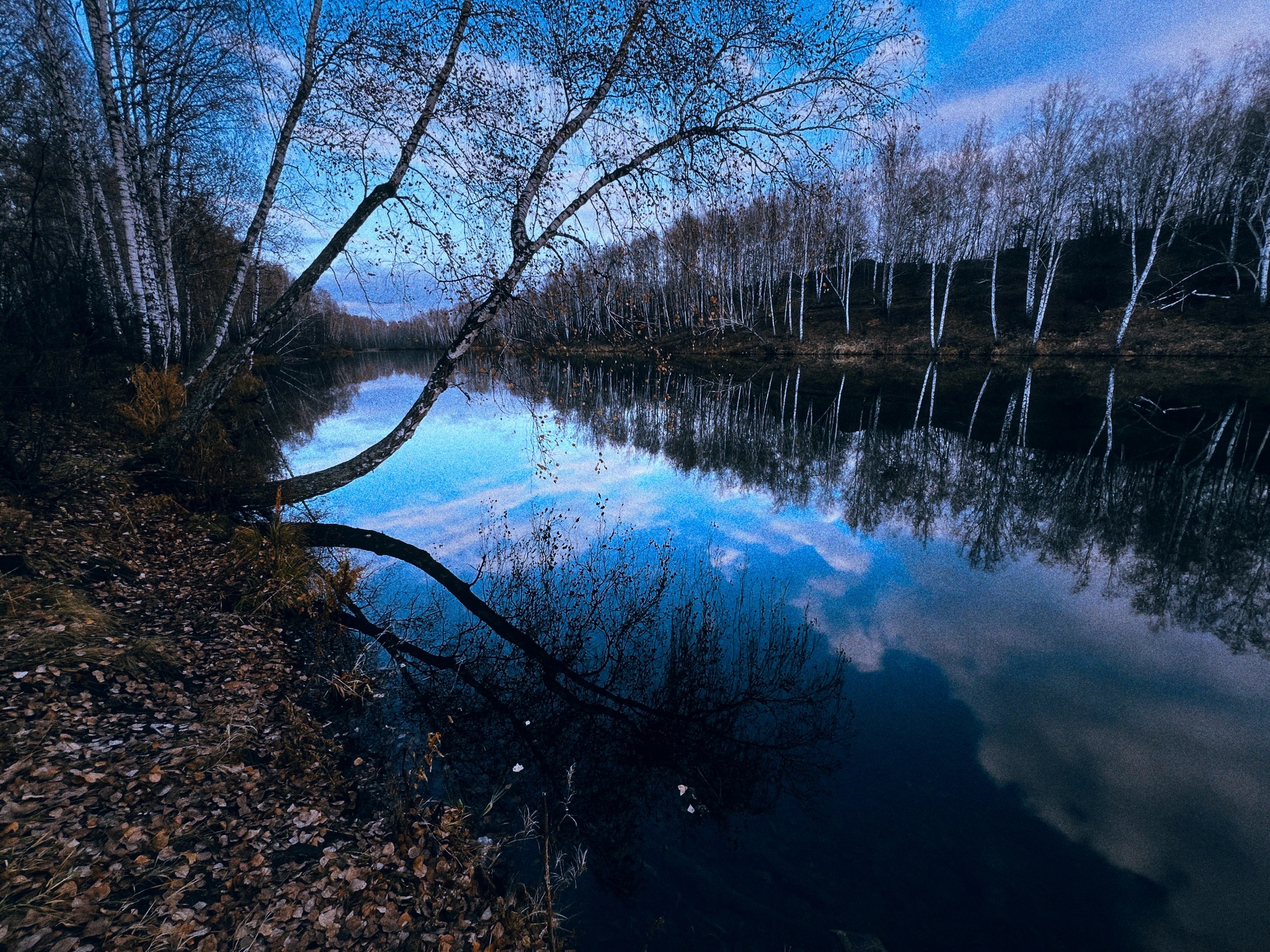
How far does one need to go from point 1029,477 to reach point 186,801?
18.3 m

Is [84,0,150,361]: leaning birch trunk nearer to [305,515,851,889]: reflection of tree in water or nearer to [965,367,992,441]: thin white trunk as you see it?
[305,515,851,889]: reflection of tree in water

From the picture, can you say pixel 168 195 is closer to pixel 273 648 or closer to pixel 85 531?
pixel 85 531

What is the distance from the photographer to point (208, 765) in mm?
4066

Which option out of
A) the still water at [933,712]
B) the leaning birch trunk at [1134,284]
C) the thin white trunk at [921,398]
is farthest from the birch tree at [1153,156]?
the still water at [933,712]

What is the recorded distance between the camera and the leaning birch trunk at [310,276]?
8070mm

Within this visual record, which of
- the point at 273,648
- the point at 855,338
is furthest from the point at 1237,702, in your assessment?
the point at 855,338

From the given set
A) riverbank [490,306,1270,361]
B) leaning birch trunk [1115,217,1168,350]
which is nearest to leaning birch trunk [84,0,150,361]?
riverbank [490,306,1270,361]

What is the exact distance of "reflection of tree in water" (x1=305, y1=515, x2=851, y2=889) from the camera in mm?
4965

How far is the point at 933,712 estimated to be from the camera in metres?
6.23

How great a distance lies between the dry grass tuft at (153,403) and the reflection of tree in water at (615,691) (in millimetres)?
7381

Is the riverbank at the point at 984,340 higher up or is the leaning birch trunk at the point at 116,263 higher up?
the leaning birch trunk at the point at 116,263

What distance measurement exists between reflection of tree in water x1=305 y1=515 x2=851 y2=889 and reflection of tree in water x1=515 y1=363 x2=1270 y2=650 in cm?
410

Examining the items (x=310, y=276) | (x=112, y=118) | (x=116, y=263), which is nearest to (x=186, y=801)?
(x=310, y=276)

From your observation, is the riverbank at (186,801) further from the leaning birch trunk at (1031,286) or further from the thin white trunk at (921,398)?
the leaning birch trunk at (1031,286)
